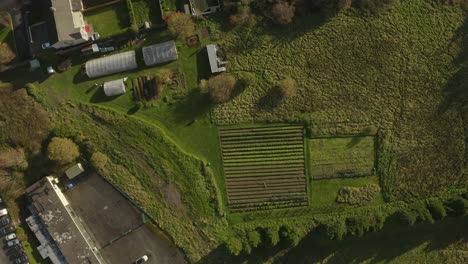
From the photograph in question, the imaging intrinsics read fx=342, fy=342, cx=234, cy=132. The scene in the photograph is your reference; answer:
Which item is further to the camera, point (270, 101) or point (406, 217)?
point (270, 101)

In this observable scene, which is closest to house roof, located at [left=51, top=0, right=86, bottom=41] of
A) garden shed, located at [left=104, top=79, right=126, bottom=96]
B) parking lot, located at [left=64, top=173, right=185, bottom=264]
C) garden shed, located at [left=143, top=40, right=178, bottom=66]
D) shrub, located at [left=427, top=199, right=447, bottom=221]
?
garden shed, located at [left=104, top=79, right=126, bottom=96]

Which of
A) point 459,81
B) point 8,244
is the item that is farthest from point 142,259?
point 459,81

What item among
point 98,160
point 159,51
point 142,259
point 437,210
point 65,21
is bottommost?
point 142,259

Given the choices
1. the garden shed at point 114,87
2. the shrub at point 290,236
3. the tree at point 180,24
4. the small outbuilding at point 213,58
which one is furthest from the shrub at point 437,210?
the garden shed at point 114,87

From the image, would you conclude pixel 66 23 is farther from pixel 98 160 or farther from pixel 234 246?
pixel 234 246

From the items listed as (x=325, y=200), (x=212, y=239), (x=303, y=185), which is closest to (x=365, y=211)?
(x=325, y=200)

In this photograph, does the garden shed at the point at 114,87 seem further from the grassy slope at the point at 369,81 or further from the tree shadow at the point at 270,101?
the tree shadow at the point at 270,101

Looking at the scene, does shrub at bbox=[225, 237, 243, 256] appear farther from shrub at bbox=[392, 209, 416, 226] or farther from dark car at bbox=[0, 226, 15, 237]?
dark car at bbox=[0, 226, 15, 237]
